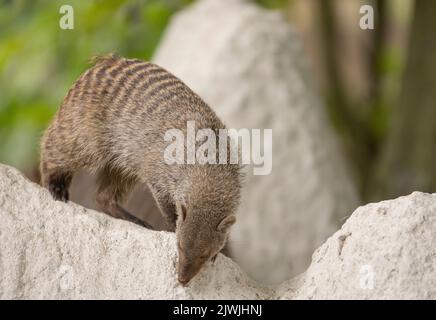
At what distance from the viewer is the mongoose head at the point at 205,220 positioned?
2.48 meters

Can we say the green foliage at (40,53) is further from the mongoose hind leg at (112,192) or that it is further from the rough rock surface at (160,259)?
the rough rock surface at (160,259)

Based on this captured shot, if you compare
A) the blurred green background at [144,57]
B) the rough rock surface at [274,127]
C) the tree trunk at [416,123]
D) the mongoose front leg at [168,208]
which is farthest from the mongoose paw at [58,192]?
the tree trunk at [416,123]

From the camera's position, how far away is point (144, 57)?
5.66 metres

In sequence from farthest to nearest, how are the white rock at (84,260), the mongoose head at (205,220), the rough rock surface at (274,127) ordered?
the rough rock surface at (274,127)
the mongoose head at (205,220)
the white rock at (84,260)

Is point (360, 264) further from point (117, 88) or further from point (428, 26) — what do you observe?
point (428, 26)

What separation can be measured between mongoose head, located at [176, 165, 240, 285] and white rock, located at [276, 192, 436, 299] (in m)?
0.29

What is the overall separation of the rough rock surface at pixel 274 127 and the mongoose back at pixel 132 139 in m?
1.65

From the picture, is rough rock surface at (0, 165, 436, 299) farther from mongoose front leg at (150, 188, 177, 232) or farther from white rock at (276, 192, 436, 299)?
mongoose front leg at (150, 188, 177, 232)

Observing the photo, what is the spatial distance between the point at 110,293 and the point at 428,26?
13.3 feet

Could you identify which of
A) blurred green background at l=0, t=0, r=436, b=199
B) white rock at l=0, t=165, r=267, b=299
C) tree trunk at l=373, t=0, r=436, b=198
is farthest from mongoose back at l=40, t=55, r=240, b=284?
tree trunk at l=373, t=0, r=436, b=198
